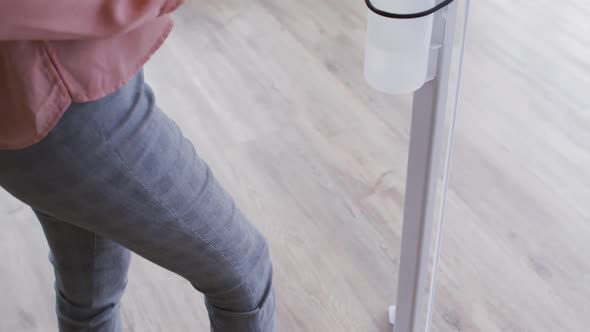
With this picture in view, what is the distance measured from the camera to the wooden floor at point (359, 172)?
1290 mm

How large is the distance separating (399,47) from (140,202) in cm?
32

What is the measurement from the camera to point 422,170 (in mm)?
865

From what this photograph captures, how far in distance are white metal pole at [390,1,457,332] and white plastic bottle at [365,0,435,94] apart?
20mm

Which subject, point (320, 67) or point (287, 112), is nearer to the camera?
point (287, 112)

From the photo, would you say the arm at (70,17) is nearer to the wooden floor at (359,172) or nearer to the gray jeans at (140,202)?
the gray jeans at (140,202)

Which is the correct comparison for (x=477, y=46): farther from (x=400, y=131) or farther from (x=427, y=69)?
(x=427, y=69)

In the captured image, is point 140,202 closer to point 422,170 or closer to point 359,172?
point 422,170

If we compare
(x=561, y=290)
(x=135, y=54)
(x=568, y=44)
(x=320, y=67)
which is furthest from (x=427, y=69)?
(x=568, y=44)

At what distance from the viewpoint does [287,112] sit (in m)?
1.76

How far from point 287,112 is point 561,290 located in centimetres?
79

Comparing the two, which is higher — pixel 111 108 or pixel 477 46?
pixel 111 108

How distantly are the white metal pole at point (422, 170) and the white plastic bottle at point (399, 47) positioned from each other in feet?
0.06

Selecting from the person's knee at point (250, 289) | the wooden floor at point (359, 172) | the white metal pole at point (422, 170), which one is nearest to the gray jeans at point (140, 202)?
the person's knee at point (250, 289)

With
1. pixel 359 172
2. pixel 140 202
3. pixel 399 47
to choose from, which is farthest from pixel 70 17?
pixel 359 172
